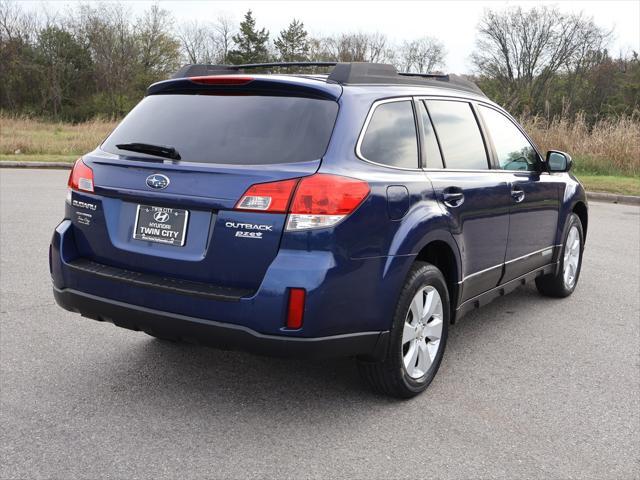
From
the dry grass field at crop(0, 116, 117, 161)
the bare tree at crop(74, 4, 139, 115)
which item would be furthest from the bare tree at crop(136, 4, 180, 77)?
the dry grass field at crop(0, 116, 117, 161)

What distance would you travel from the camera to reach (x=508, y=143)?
5.07 metres

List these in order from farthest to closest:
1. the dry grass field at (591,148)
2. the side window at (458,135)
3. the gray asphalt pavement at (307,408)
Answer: the dry grass field at (591,148) < the side window at (458,135) < the gray asphalt pavement at (307,408)

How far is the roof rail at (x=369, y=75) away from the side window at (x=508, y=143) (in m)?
0.24

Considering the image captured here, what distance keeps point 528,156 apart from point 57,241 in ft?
11.6

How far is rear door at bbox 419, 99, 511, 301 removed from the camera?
4.00 meters

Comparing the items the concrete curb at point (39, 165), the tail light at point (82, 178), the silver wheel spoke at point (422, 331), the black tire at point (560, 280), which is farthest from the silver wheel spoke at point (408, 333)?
the concrete curb at point (39, 165)

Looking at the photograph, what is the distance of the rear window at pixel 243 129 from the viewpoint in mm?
3262

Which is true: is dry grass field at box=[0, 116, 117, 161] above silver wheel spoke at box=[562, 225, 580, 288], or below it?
below

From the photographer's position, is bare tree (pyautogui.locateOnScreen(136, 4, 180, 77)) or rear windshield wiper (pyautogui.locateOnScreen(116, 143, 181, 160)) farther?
bare tree (pyautogui.locateOnScreen(136, 4, 180, 77))

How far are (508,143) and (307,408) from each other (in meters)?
2.66

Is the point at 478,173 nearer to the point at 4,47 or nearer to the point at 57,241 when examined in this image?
the point at 57,241

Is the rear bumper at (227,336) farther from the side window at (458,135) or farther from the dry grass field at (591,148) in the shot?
the dry grass field at (591,148)

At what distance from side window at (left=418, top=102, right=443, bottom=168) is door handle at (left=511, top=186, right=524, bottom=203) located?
0.97 metres

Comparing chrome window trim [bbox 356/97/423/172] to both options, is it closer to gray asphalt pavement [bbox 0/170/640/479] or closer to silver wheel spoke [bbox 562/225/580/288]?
gray asphalt pavement [bbox 0/170/640/479]
